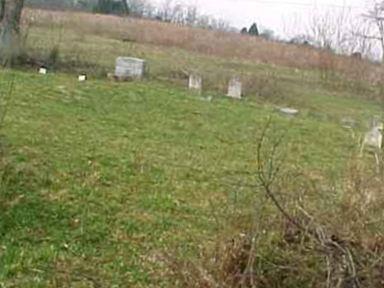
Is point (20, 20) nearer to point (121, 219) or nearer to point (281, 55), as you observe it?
point (121, 219)

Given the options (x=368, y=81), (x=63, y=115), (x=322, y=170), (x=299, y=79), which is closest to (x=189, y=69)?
(x=299, y=79)

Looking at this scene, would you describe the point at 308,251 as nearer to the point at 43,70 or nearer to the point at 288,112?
the point at 288,112

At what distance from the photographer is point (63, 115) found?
1088 centimetres

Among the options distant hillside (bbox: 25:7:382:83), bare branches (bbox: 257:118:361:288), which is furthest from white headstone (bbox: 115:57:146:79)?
bare branches (bbox: 257:118:361:288)

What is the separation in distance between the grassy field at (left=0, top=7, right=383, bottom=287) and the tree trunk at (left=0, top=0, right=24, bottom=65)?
1.59 m

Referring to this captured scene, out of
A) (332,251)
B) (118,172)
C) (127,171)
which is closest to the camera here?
(332,251)

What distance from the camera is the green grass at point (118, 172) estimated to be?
5.44m

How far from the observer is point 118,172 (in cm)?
790

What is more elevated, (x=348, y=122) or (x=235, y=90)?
(x=235, y=90)

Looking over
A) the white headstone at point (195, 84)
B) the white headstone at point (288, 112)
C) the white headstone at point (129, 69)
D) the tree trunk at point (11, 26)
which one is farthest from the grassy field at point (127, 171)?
the tree trunk at point (11, 26)

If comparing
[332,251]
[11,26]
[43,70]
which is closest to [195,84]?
[43,70]

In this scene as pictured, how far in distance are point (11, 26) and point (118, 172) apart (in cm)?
1020

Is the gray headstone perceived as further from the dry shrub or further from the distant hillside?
the dry shrub

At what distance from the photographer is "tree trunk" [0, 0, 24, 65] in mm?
16633
